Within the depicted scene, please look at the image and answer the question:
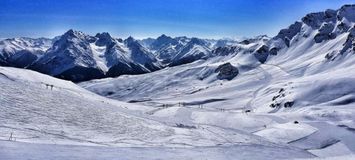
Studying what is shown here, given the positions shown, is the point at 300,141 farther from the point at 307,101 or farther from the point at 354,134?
the point at 307,101

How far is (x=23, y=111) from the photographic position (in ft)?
145

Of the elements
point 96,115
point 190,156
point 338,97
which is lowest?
point 190,156

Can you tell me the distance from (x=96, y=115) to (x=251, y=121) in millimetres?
33292

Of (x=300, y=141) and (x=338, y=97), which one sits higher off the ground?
(x=338, y=97)

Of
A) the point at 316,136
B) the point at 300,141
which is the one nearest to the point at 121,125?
the point at 300,141

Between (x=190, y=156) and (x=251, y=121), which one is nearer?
(x=190, y=156)

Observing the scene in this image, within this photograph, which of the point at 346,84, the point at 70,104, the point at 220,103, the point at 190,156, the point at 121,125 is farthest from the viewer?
the point at 220,103

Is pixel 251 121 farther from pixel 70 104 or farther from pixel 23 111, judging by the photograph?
pixel 23 111

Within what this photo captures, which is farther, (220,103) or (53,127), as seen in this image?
(220,103)

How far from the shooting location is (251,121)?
245ft

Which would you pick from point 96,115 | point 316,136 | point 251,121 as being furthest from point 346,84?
point 96,115

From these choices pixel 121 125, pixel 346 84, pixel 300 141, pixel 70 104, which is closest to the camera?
pixel 121 125

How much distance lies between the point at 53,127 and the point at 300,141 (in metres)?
32.7

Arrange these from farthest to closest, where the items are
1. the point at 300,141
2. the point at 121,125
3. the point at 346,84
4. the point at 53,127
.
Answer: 1. the point at 346,84
2. the point at 300,141
3. the point at 121,125
4. the point at 53,127
